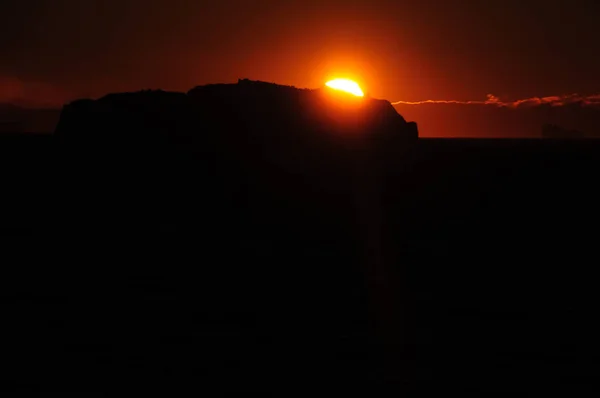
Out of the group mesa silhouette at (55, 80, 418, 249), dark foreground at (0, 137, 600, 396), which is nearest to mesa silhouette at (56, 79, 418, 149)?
mesa silhouette at (55, 80, 418, 249)

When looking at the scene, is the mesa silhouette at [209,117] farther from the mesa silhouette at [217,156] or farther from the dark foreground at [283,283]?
the dark foreground at [283,283]

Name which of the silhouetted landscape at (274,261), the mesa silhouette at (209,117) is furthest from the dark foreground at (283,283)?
the mesa silhouette at (209,117)

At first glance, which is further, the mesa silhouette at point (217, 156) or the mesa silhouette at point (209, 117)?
the mesa silhouette at point (209, 117)

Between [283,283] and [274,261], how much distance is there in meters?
0.88

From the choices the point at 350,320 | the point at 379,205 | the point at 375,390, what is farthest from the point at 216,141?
the point at 375,390

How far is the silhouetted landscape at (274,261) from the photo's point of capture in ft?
22.7

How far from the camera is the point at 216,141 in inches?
484

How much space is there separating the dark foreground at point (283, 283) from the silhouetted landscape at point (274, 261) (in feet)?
0.13

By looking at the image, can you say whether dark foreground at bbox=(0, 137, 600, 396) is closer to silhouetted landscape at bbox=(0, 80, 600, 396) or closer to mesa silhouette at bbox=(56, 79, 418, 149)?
silhouetted landscape at bbox=(0, 80, 600, 396)

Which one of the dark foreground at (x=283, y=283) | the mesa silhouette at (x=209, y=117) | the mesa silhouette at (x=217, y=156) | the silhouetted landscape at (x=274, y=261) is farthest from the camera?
the mesa silhouette at (x=209, y=117)

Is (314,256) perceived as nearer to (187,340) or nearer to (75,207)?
(187,340)

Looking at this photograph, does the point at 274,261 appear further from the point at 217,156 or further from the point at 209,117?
the point at 209,117

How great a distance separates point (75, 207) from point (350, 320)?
677cm

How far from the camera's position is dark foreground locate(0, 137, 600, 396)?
6754mm
